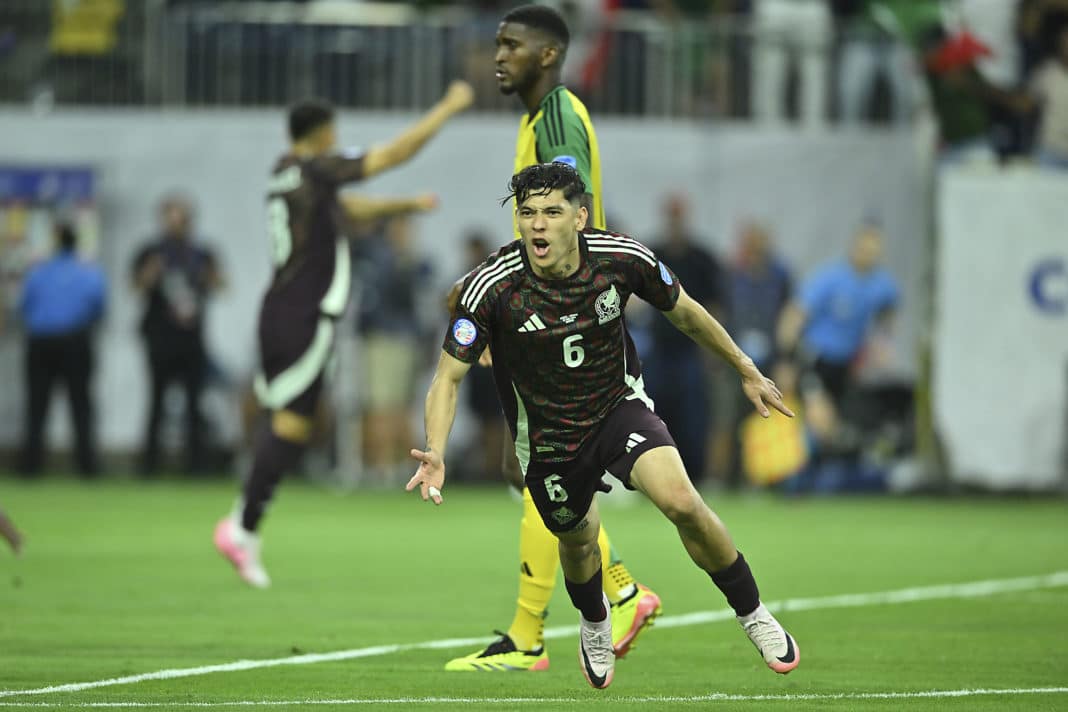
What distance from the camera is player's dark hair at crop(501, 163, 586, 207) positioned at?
7.19 metres

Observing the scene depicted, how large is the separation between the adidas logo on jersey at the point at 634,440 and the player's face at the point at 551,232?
63 cm

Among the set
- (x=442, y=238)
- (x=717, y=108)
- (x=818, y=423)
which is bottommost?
(x=818, y=423)

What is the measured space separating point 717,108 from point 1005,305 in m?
3.58

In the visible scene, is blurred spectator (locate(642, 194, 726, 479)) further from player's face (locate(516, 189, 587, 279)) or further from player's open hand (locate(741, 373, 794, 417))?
player's face (locate(516, 189, 587, 279))

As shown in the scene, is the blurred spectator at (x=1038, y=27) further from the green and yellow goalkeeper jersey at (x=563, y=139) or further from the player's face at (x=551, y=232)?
the player's face at (x=551, y=232)

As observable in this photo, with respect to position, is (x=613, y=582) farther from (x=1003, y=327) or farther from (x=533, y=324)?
(x=1003, y=327)

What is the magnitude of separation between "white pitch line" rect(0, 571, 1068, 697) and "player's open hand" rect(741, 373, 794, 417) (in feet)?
6.85

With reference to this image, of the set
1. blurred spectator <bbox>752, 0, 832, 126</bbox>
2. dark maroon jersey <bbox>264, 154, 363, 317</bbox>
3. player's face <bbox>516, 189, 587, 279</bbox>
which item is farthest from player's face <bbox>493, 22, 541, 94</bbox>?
blurred spectator <bbox>752, 0, 832, 126</bbox>

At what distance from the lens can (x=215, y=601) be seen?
10492 mm

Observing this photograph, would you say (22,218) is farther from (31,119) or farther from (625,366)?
(625,366)

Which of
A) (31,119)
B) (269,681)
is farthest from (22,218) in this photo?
(269,681)

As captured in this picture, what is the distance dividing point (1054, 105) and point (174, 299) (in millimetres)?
8683

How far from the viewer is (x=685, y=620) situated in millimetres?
9758

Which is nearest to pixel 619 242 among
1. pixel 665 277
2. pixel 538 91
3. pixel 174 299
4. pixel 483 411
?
pixel 665 277
